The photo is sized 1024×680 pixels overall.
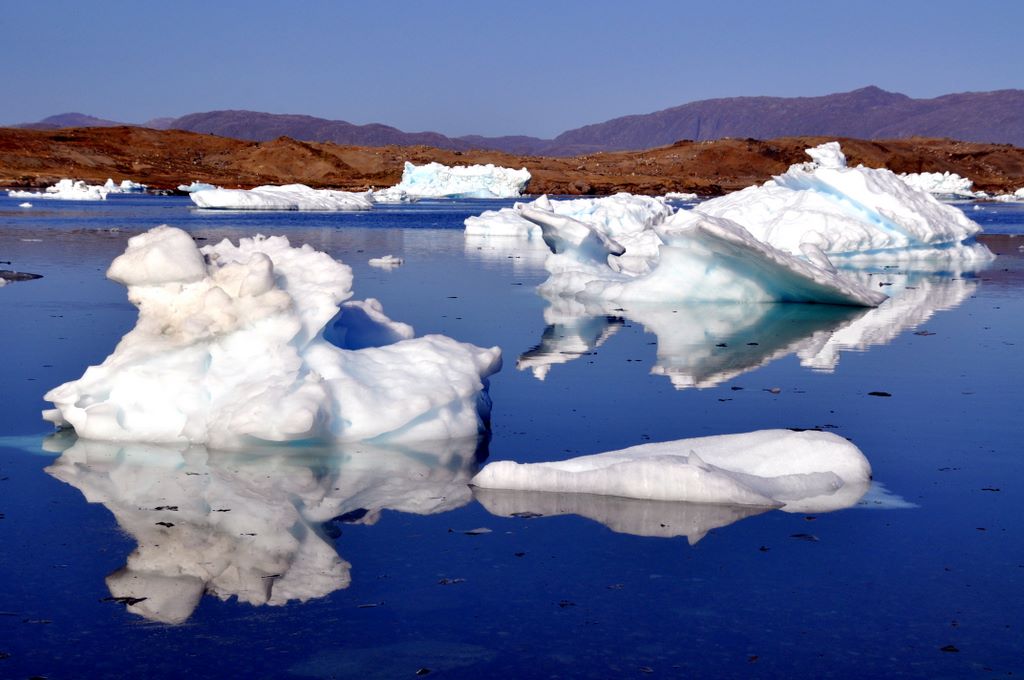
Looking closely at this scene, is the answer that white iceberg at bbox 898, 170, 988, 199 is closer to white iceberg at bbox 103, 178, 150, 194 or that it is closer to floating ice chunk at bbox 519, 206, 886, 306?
white iceberg at bbox 103, 178, 150, 194

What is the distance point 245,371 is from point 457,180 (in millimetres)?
45835

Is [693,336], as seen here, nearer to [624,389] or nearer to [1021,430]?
[624,389]

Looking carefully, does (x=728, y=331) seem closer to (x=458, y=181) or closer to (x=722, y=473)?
(x=722, y=473)

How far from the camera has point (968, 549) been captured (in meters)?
4.19

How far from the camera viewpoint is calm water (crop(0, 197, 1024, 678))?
3.25m

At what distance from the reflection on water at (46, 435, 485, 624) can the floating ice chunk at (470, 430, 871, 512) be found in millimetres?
390

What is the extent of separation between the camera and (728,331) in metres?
10.0

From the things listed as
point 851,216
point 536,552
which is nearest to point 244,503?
point 536,552

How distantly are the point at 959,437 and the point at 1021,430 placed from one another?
1.43ft

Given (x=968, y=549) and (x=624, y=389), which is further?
(x=624, y=389)

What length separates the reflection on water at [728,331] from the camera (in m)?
8.30

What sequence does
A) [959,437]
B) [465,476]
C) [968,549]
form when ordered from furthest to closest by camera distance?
1. [959,437]
2. [465,476]
3. [968,549]

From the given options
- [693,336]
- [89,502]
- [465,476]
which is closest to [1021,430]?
[465,476]

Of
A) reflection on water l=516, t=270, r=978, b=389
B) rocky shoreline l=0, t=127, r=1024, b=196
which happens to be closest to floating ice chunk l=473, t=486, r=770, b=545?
reflection on water l=516, t=270, r=978, b=389
